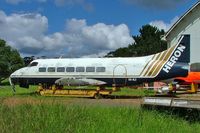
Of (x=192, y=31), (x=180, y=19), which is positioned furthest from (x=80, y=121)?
(x=180, y=19)

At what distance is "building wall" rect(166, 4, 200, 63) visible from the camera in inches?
1690

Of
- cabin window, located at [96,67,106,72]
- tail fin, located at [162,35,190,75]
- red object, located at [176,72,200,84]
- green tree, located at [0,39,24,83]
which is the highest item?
green tree, located at [0,39,24,83]

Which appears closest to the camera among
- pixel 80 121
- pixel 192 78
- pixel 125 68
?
pixel 80 121

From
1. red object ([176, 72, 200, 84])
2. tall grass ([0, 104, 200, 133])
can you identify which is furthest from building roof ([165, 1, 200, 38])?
tall grass ([0, 104, 200, 133])

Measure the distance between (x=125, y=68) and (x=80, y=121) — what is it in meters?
19.6

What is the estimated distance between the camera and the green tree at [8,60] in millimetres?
95562

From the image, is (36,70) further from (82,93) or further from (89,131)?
(89,131)

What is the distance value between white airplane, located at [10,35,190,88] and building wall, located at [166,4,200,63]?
949 cm

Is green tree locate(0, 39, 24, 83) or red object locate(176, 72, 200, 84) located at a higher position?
green tree locate(0, 39, 24, 83)

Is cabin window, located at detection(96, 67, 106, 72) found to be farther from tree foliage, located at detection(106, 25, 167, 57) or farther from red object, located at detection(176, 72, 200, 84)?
tree foliage, located at detection(106, 25, 167, 57)

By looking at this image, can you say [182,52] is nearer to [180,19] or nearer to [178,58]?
[178,58]

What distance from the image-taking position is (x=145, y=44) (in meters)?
98.3

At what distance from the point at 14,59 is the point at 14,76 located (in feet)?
214

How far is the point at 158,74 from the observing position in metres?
32.4
